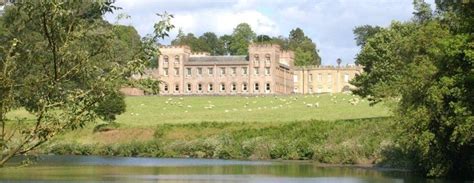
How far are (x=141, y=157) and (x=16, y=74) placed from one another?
49.4 metres

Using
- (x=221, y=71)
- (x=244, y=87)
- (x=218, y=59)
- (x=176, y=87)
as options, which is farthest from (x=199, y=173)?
(x=218, y=59)

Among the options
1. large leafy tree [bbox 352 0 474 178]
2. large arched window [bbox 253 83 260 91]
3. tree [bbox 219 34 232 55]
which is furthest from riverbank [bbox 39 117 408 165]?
tree [bbox 219 34 232 55]

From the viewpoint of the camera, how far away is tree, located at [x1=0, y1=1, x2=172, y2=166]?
10.2m

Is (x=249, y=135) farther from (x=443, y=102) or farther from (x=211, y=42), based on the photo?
(x=211, y=42)

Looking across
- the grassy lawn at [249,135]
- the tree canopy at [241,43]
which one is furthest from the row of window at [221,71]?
the grassy lawn at [249,135]

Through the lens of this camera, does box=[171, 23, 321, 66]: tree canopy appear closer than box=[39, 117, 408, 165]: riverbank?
No

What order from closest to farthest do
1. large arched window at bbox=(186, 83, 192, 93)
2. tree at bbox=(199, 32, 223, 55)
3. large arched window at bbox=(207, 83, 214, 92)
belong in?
large arched window at bbox=(207, 83, 214, 92) → large arched window at bbox=(186, 83, 192, 93) → tree at bbox=(199, 32, 223, 55)

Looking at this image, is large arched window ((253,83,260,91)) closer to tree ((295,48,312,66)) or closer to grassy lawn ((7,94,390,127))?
grassy lawn ((7,94,390,127))

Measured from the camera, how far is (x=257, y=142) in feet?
191

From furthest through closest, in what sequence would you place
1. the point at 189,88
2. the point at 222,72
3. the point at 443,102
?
the point at 189,88, the point at 222,72, the point at 443,102

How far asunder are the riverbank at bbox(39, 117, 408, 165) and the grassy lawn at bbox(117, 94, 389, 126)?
724 cm

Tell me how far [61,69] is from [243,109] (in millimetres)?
81185

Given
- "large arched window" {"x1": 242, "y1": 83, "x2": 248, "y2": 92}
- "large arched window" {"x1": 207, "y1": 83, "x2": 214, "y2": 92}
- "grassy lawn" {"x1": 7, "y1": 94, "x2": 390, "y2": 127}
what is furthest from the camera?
"large arched window" {"x1": 207, "y1": 83, "x2": 214, "y2": 92}

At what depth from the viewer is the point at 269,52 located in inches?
5177
